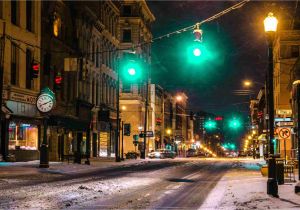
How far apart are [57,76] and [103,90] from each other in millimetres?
21951

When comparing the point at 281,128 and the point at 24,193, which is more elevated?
the point at 281,128

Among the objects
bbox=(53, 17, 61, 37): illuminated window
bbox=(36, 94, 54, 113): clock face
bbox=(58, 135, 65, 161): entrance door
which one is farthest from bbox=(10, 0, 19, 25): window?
bbox=(58, 135, 65, 161): entrance door

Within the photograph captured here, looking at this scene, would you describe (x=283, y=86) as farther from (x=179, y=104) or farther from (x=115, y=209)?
(x=179, y=104)

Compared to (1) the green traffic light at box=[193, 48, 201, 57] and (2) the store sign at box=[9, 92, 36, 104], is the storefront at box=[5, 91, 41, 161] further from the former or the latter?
(1) the green traffic light at box=[193, 48, 201, 57]

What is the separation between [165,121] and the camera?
115 m

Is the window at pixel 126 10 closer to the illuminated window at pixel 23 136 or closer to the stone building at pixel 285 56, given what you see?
the stone building at pixel 285 56

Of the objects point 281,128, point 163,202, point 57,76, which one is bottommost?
point 163,202

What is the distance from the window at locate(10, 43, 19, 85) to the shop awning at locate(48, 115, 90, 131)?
226 inches

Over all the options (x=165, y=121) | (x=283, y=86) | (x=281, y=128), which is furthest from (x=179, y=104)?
(x=281, y=128)

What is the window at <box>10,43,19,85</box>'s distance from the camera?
39.3m

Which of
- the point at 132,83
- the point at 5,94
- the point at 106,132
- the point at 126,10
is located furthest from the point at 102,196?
the point at 126,10

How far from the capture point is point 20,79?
4028cm

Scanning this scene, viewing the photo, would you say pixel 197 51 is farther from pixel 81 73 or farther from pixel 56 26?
pixel 81 73

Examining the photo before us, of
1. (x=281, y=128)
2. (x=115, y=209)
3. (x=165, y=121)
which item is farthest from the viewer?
(x=165, y=121)
